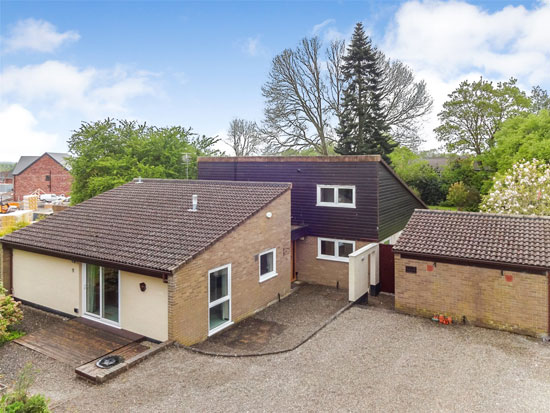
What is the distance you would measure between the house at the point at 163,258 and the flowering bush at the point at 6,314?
141 centimetres

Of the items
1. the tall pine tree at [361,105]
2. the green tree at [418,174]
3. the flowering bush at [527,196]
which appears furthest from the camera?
the green tree at [418,174]

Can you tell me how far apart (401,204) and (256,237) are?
832cm

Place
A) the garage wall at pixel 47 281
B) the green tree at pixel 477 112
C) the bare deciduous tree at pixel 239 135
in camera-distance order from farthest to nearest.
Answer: the bare deciduous tree at pixel 239 135, the green tree at pixel 477 112, the garage wall at pixel 47 281

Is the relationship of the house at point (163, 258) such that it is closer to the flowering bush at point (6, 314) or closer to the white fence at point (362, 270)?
the flowering bush at point (6, 314)

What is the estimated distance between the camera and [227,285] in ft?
37.3

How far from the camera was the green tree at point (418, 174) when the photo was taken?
32438 millimetres

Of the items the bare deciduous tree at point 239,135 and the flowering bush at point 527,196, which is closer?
the flowering bush at point 527,196

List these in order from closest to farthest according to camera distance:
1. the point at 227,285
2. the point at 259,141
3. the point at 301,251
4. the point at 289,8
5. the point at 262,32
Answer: the point at 227,285
the point at 301,251
the point at 289,8
the point at 262,32
the point at 259,141


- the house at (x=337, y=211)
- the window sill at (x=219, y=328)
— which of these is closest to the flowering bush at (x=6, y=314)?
the window sill at (x=219, y=328)

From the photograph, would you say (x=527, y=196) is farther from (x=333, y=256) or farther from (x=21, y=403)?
(x=21, y=403)

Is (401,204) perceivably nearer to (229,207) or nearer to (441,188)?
(229,207)

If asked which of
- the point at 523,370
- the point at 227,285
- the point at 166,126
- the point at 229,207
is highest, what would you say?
the point at 166,126

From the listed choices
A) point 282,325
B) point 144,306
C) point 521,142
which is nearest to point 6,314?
point 144,306

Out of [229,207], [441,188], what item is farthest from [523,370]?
[441,188]
